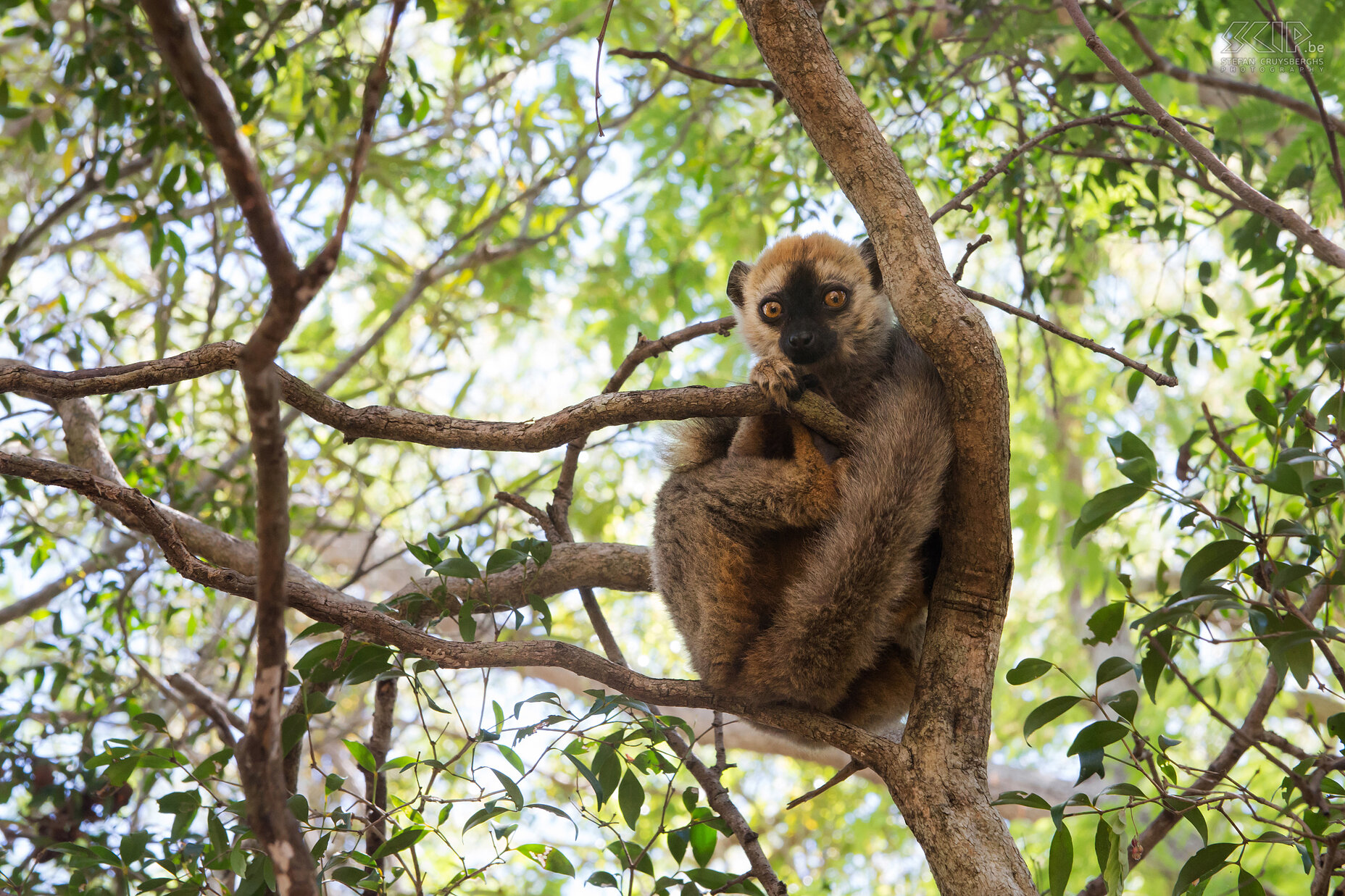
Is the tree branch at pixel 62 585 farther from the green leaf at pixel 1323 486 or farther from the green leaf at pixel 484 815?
the green leaf at pixel 1323 486

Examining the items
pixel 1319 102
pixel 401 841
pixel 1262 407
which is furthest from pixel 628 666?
pixel 1319 102

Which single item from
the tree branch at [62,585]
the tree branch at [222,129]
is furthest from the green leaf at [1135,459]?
the tree branch at [62,585]

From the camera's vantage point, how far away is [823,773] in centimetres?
900

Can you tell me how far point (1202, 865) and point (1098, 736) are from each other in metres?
0.39

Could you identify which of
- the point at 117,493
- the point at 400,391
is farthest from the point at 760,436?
the point at 400,391

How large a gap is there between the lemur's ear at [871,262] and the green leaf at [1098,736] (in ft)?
6.00

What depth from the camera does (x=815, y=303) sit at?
345 cm

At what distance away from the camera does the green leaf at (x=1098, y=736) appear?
7.07 feet

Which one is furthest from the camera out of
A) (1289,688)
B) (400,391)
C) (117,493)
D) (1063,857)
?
(1289,688)

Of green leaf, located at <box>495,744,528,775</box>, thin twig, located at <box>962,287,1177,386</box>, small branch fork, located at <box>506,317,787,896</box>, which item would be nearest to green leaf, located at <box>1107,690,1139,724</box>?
thin twig, located at <box>962,287,1177,386</box>

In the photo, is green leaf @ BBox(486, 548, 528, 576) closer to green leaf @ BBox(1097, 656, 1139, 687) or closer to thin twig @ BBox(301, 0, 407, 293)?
thin twig @ BBox(301, 0, 407, 293)

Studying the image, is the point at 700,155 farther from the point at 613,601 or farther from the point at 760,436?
the point at 613,601

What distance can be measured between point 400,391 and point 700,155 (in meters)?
3.31

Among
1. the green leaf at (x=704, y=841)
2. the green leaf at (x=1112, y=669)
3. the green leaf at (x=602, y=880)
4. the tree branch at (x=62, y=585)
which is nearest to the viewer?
the green leaf at (x=1112, y=669)
